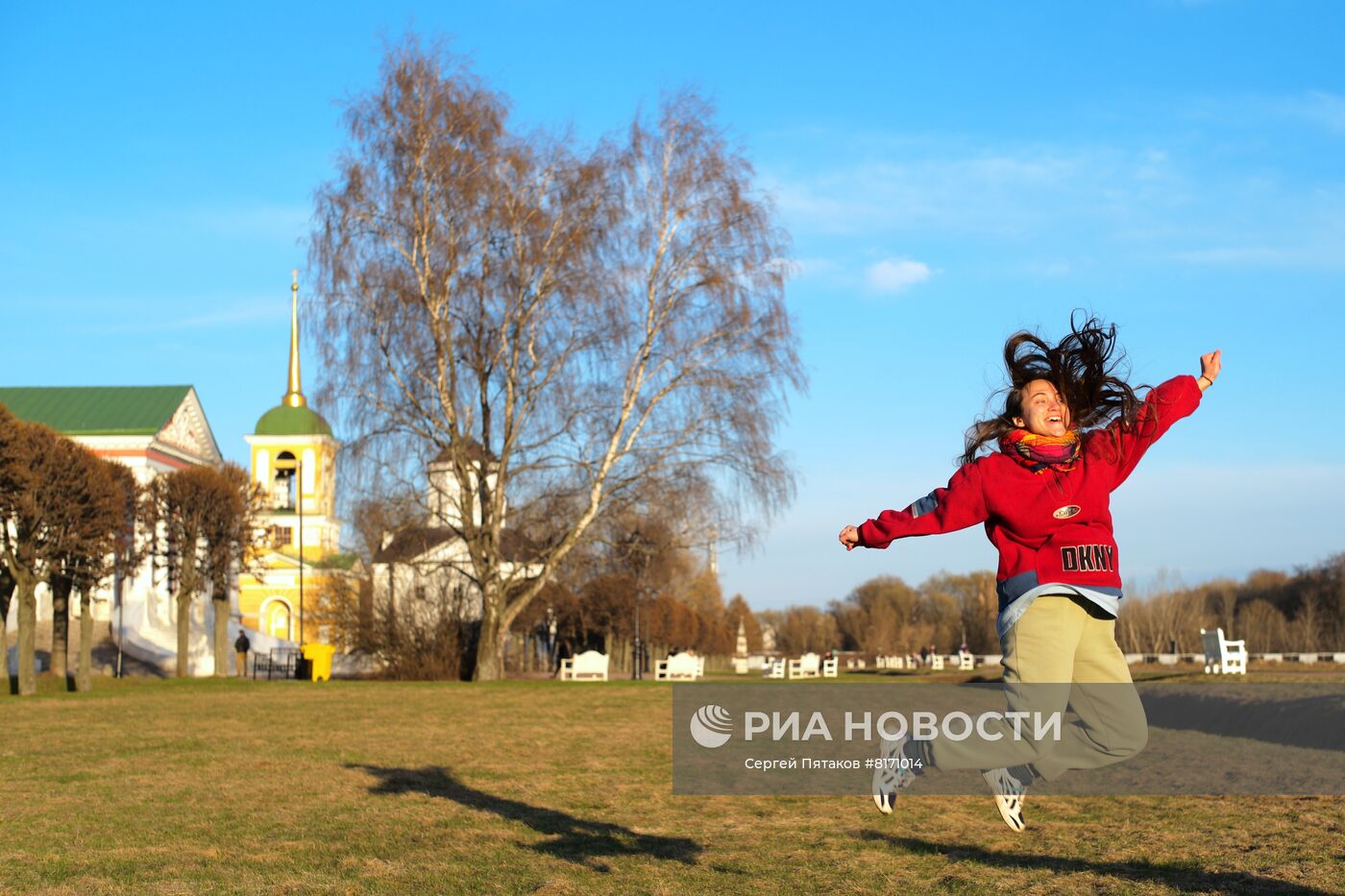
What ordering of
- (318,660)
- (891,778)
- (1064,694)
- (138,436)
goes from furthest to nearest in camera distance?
(138,436) → (318,660) → (891,778) → (1064,694)

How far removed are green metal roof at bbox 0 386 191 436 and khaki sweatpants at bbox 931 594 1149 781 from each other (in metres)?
71.4

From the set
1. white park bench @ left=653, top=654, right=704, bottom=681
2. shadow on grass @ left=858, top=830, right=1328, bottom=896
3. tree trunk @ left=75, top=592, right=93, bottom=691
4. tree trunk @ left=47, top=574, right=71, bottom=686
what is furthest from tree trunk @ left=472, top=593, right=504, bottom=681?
shadow on grass @ left=858, top=830, right=1328, bottom=896

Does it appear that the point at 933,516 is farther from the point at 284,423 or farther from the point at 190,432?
the point at 284,423

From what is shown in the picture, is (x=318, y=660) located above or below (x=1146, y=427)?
below

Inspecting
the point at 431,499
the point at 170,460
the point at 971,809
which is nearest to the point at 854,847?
the point at 971,809

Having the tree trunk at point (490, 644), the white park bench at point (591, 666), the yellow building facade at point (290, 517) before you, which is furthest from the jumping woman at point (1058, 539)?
the yellow building facade at point (290, 517)

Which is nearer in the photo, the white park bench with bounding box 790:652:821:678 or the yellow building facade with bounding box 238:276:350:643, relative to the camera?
the white park bench with bounding box 790:652:821:678

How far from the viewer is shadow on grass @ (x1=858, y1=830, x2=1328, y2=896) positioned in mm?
6023

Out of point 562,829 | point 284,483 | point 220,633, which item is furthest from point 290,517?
point 562,829

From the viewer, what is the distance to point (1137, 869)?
21.9 feet

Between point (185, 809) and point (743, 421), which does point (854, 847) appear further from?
point (743, 421)

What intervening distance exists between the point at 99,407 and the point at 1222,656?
65.9 m

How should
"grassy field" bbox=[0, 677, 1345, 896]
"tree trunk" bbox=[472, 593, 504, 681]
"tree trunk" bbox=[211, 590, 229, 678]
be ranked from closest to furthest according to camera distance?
"grassy field" bbox=[0, 677, 1345, 896] → "tree trunk" bbox=[472, 593, 504, 681] → "tree trunk" bbox=[211, 590, 229, 678]

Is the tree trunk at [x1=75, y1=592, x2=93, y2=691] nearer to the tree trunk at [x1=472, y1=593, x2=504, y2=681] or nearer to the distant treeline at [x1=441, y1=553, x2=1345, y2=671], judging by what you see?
the tree trunk at [x1=472, y1=593, x2=504, y2=681]
